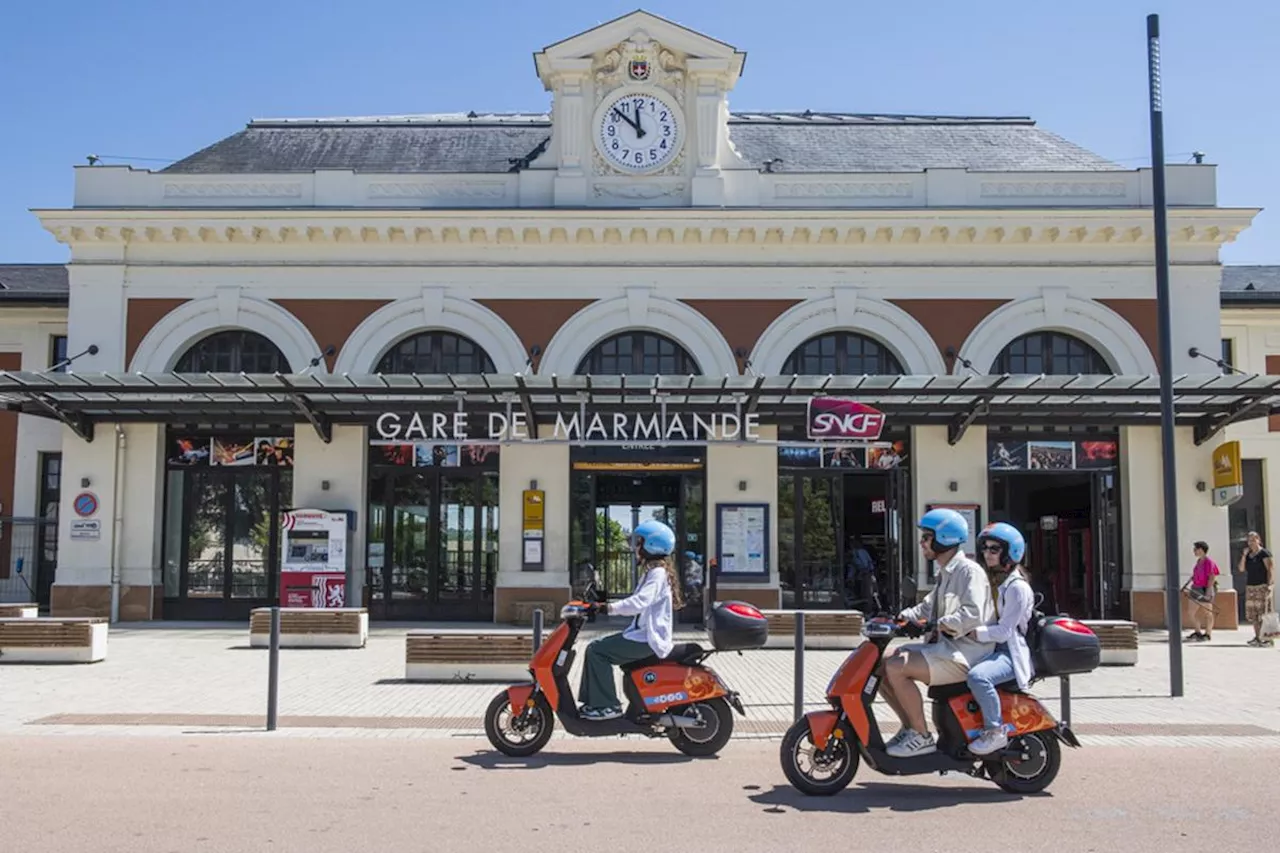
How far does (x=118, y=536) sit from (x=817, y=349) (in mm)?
12694

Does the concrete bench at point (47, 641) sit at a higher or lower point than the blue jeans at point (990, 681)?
lower

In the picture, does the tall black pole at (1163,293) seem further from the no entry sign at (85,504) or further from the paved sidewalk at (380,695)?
the no entry sign at (85,504)

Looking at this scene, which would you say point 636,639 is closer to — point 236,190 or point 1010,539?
point 1010,539

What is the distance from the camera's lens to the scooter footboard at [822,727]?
7.86 meters

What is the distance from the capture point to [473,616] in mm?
22625

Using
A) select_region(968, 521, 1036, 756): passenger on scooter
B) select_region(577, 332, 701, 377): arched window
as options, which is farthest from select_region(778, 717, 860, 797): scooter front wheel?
select_region(577, 332, 701, 377): arched window

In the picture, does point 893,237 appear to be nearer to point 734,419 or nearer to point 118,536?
point 734,419

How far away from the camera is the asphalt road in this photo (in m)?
6.79

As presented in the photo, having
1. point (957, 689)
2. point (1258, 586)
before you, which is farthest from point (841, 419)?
point (957, 689)

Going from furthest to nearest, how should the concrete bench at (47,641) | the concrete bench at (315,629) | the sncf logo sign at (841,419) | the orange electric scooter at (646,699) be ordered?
the sncf logo sign at (841,419), the concrete bench at (315,629), the concrete bench at (47,641), the orange electric scooter at (646,699)

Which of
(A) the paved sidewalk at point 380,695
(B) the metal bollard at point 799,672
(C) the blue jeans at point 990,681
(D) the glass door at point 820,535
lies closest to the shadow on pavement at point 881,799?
(C) the blue jeans at point 990,681

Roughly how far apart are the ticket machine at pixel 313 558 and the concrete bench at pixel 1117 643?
39.6 ft

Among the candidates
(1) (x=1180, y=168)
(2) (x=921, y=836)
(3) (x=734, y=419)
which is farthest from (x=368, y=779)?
(1) (x=1180, y=168)

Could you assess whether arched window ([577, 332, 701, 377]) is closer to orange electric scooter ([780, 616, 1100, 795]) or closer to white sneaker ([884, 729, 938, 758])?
orange electric scooter ([780, 616, 1100, 795])
